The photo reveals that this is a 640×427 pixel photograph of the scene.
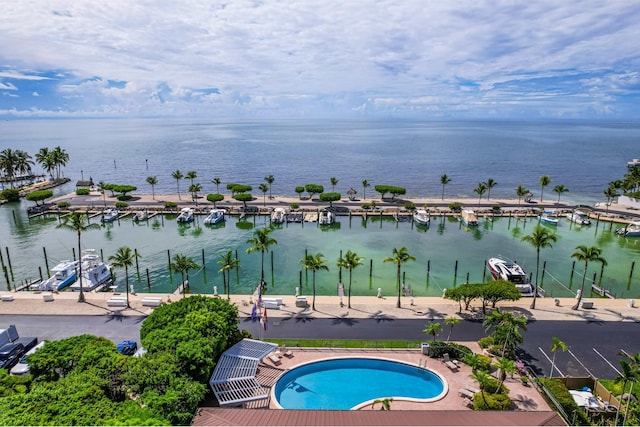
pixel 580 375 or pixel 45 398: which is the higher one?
pixel 45 398

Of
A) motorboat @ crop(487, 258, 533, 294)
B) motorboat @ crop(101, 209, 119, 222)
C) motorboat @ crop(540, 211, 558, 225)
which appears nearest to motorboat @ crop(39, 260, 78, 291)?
motorboat @ crop(101, 209, 119, 222)

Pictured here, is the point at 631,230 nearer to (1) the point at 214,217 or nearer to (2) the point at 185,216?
(1) the point at 214,217

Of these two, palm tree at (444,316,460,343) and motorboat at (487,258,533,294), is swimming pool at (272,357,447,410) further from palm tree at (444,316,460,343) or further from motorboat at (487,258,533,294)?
motorboat at (487,258,533,294)

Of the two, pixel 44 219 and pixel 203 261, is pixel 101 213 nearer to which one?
pixel 44 219

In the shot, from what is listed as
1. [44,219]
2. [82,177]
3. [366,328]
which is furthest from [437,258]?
[82,177]

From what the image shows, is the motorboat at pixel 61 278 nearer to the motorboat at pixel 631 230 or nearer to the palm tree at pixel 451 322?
the palm tree at pixel 451 322

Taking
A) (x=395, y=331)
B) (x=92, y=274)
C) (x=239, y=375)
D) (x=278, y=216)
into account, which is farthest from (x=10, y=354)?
(x=278, y=216)
